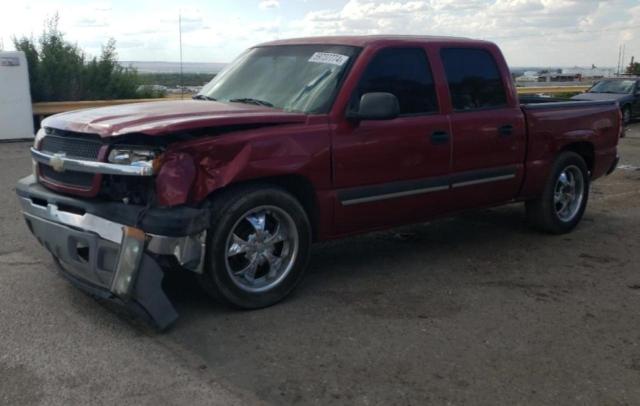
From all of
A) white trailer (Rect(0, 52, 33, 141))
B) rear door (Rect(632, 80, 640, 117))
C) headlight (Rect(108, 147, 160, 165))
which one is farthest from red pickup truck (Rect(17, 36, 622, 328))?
rear door (Rect(632, 80, 640, 117))

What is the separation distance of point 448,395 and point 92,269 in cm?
227

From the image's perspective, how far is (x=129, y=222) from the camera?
13.9ft

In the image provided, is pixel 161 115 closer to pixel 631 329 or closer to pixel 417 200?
pixel 417 200

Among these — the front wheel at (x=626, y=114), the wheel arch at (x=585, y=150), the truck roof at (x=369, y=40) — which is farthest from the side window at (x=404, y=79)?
the front wheel at (x=626, y=114)

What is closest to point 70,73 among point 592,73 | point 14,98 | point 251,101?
point 14,98

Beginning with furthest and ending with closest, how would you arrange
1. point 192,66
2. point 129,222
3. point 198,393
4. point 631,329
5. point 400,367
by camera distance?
point 192,66
point 631,329
point 129,222
point 400,367
point 198,393

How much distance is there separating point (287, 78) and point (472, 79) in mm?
1718

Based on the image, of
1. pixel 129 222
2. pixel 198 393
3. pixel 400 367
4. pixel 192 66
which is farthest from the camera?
A: pixel 192 66

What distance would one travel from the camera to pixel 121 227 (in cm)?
421

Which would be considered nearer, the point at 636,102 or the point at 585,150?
the point at 585,150

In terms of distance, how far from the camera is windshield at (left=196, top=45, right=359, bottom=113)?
5.21m

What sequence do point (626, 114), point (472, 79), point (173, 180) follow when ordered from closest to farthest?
point (173, 180), point (472, 79), point (626, 114)

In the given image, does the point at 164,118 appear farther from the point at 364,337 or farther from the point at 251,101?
the point at 364,337

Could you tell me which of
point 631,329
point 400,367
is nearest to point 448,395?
point 400,367
